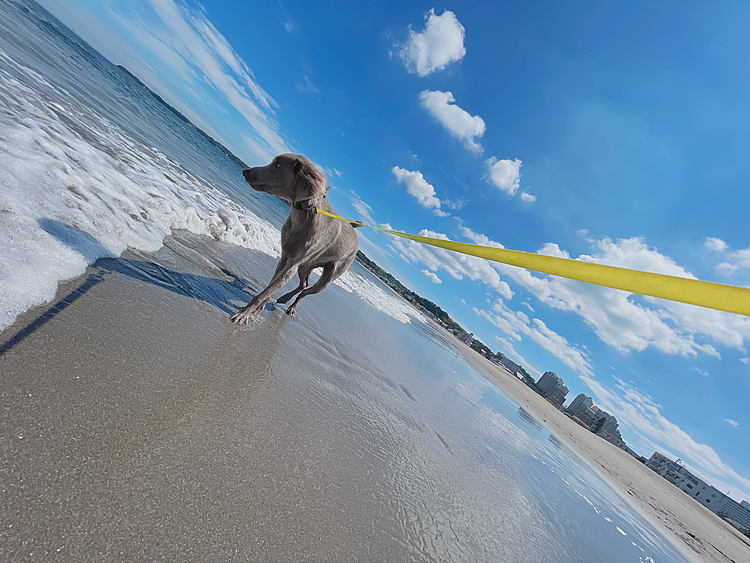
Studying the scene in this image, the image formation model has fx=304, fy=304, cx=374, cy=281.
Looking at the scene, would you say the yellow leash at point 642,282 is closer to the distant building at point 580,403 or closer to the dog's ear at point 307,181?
the dog's ear at point 307,181

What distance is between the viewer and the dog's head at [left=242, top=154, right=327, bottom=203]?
12.9 feet

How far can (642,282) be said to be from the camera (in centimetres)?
122

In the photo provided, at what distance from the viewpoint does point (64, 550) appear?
0.94m

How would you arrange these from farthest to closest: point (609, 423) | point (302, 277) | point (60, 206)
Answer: point (609, 423)
point (302, 277)
point (60, 206)

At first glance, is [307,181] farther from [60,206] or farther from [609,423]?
[609,423]

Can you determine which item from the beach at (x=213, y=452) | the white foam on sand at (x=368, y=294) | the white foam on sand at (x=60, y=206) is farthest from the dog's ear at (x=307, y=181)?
the white foam on sand at (x=368, y=294)

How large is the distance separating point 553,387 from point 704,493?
3734 centimetres

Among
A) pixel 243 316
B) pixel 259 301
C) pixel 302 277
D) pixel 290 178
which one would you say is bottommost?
pixel 243 316

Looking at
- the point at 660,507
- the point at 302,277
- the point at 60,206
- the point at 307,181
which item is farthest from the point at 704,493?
the point at 60,206

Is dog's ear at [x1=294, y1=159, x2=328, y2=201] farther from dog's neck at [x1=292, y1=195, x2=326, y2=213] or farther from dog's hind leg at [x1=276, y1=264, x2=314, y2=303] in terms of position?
dog's hind leg at [x1=276, y1=264, x2=314, y2=303]

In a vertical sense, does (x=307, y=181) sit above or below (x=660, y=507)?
above

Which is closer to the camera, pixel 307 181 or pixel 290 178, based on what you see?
pixel 307 181

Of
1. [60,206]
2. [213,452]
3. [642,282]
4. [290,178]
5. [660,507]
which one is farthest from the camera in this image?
[660,507]

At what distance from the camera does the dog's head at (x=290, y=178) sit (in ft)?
12.9
